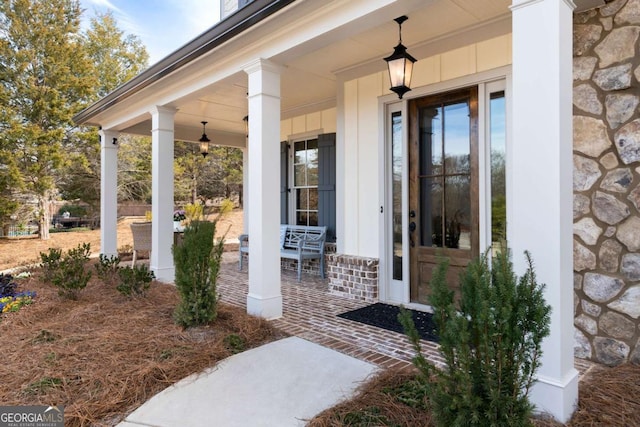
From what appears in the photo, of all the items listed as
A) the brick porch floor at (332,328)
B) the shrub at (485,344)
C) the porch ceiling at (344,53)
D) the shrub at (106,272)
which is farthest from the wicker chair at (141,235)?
the shrub at (485,344)

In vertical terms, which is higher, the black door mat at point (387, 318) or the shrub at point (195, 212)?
the shrub at point (195, 212)

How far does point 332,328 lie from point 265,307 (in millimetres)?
668

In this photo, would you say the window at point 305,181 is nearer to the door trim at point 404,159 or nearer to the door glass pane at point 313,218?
the door glass pane at point 313,218

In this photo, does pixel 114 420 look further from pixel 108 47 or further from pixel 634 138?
pixel 108 47

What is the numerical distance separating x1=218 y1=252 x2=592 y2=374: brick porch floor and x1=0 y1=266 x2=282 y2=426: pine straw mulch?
0.37 meters

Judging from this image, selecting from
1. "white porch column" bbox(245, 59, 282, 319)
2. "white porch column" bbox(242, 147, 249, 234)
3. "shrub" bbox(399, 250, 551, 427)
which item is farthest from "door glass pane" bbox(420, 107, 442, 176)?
"white porch column" bbox(242, 147, 249, 234)

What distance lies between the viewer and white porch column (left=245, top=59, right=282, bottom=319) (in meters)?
3.64

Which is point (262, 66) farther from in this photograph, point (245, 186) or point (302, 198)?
point (245, 186)

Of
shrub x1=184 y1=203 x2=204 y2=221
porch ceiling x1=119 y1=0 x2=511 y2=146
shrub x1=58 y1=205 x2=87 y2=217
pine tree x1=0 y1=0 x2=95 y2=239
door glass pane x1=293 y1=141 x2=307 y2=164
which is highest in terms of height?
pine tree x1=0 y1=0 x2=95 y2=239

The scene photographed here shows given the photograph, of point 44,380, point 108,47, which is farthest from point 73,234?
point 44,380

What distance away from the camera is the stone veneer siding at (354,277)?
4383 mm

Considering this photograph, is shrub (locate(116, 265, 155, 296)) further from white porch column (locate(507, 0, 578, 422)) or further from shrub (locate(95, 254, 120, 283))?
white porch column (locate(507, 0, 578, 422))

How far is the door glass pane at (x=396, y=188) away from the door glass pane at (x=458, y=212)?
54 centimetres

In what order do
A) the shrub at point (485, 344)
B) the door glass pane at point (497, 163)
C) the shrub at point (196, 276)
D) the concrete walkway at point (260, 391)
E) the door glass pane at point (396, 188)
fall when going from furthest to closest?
the door glass pane at point (396, 188)
the door glass pane at point (497, 163)
the shrub at point (196, 276)
the concrete walkway at point (260, 391)
the shrub at point (485, 344)
